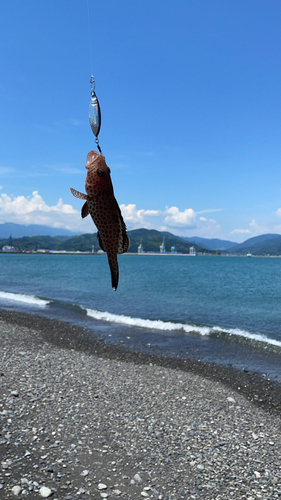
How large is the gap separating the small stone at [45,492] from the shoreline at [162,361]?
28.3 ft

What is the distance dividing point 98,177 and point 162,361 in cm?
1716

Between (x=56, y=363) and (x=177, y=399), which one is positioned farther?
(x=56, y=363)

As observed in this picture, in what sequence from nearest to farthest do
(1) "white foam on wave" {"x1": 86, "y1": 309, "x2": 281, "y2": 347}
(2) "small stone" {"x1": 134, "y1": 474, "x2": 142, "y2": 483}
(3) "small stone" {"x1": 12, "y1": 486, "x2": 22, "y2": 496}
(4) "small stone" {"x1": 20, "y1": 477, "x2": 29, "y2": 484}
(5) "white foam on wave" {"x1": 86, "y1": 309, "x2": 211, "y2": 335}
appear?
(3) "small stone" {"x1": 12, "y1": 486, "x2": 22, "y2": 496}
(4) "small stone" {"x1": 20, "y1": 477, "x2": 29, "y2": 484}
(2) "small stone" {"x1": 134, "y1": 474, "x2": 142, "y2": 483}
(1) "white foam on wave" {"x1": 86, "y1": 309, "x2": 281, "y2": 347}
(5) "white foam on wave" {"x1": 86, "y1": 309, "x2": 211, "y2": 335}

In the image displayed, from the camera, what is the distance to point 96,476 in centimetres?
773

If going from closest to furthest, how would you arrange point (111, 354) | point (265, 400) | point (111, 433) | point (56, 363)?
point (111, 433) < point (265, 400) < point (56, 363) < point (111, 354)

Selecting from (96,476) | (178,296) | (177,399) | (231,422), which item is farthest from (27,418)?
(178,296)

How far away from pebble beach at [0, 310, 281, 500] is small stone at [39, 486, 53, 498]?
19mm

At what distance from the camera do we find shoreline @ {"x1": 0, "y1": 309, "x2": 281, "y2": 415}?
46.3ft

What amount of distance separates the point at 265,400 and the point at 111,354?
8240 millimetres

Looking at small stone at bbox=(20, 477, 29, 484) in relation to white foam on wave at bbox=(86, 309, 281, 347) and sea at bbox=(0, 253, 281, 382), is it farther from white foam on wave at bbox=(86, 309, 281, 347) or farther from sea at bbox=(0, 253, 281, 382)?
white foam on wave at bbox=(86, 309, 281, 347)

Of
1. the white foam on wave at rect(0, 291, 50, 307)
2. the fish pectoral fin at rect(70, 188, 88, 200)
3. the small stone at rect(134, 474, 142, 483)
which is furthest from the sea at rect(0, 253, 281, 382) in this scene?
the fish pectoral fin at rect(70, 188, 88, 200)

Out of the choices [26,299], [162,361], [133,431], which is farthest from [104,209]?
[26,299]

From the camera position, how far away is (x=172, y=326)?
25875 mm

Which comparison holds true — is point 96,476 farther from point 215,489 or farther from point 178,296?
point 178,296
